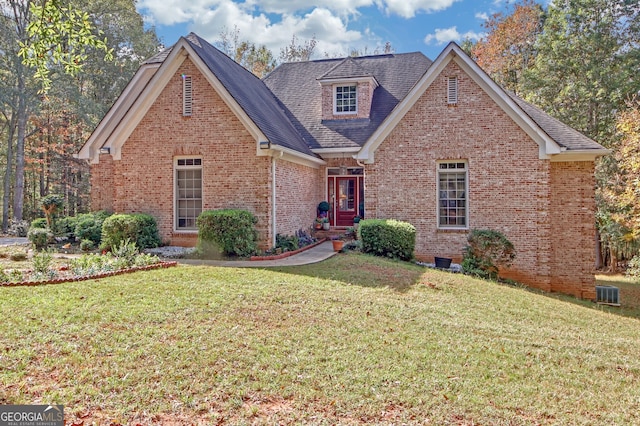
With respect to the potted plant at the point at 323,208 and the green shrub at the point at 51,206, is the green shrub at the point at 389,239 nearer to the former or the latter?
the potted plant at the point at 323,208

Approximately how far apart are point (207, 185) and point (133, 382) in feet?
31.8

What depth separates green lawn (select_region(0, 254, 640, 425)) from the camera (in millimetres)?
4312

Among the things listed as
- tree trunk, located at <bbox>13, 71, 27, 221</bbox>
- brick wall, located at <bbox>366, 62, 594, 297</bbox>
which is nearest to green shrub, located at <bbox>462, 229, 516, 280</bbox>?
brick wall, located at <bbox>366, 62, 594, 297</bbox>

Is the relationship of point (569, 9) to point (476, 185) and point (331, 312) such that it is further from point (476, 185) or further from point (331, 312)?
point (331, 312)

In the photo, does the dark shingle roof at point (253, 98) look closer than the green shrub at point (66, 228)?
Yes

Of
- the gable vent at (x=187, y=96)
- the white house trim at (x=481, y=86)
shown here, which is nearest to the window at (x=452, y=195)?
the white house trim at (x=481, y=86)

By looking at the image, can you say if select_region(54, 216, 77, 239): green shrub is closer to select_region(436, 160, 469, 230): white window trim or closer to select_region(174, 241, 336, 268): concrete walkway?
select_region(174, 241, 336, 268): concrete walkway

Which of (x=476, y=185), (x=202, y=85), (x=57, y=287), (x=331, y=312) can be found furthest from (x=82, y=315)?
(x=476, y=185)

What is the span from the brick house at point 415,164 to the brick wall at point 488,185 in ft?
0.10

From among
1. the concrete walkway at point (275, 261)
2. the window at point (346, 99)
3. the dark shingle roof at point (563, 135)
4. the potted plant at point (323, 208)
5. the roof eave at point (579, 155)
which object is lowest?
the concrete walkway at point (275, 261)

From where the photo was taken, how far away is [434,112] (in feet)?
46.0

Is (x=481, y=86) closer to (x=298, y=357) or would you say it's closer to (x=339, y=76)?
(x=339, y=76)

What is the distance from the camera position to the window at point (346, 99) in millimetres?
17969

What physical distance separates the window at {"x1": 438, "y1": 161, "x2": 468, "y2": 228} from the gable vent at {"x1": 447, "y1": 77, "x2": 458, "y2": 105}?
192 centimetres
